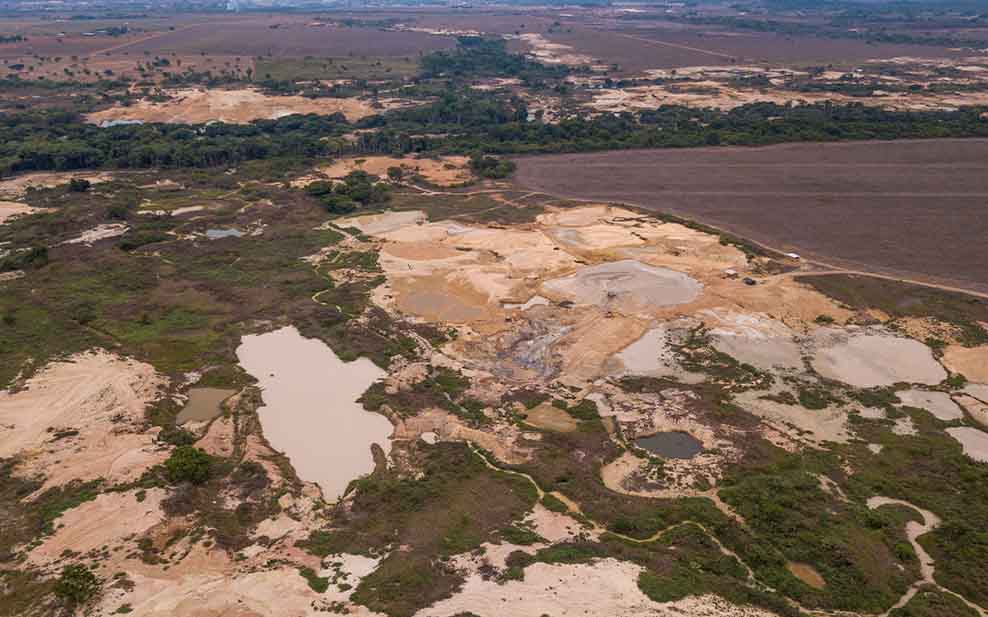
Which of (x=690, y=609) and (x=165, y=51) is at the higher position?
(x=165, y=51)

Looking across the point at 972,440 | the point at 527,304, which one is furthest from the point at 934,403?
the point at 527,304

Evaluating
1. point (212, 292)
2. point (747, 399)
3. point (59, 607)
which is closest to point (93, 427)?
point (59, 607)

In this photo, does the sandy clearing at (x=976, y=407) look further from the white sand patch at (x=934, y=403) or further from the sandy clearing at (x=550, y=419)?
the sandy clearing at (x=550, y=419)

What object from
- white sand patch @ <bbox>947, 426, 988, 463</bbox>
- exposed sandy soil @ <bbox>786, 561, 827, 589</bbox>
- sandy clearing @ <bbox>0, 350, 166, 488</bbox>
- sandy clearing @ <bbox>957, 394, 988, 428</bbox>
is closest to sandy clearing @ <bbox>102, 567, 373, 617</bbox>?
sandy clearing @ <bbox>0, 350, 166, 488</bbox>

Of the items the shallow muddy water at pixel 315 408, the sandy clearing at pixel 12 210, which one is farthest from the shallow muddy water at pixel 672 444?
the sandy clearing at pixel 12 210

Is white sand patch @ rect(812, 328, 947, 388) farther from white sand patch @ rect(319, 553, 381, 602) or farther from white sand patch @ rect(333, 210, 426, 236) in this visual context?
white sand patch @ rect(333, 210, 426, 236)

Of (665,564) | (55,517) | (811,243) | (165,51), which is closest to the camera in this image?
(665,564)

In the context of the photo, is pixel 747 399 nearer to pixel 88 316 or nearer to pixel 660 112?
pixel 88 316
